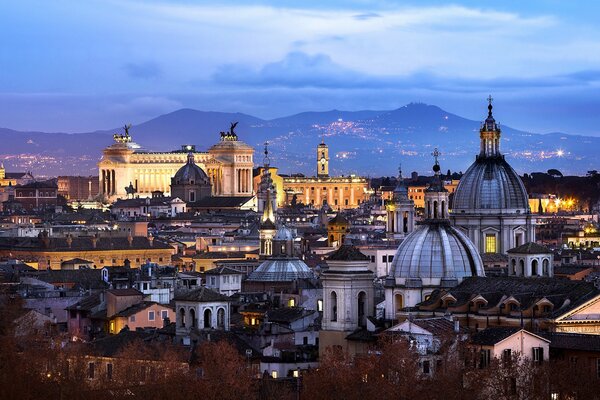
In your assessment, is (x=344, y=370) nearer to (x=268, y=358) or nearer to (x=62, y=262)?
(x=268, y=358)

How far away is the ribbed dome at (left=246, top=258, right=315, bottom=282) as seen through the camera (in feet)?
319

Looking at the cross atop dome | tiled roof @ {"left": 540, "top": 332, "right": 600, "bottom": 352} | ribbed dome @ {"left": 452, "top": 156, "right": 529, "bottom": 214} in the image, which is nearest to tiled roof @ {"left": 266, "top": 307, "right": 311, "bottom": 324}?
the cross atop dome

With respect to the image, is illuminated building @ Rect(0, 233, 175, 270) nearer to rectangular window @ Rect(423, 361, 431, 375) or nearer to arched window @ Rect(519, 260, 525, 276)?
arched window @ Rect(519, 260, 525, 276)

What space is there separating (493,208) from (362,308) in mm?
23544

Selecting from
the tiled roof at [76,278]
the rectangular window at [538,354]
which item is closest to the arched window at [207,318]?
the rectangular window at [538,354]

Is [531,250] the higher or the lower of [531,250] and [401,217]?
the lower

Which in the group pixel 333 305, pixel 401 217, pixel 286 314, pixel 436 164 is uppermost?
pixel 436 164

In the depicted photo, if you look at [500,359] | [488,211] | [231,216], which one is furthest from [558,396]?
[231,216]

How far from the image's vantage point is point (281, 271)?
9788 centimetres

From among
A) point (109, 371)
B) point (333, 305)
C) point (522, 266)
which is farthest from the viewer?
point (522, 266)

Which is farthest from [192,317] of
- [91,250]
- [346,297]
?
[91,250]

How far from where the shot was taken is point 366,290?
235 ft

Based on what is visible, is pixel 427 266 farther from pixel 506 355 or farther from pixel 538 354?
pixel 506 355

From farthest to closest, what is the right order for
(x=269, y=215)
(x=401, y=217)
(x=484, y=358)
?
(x=401, y=217), (x=269, y=215), (x=484, y=358)
